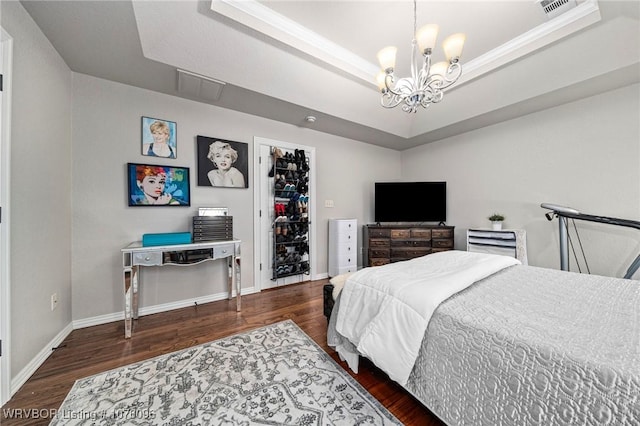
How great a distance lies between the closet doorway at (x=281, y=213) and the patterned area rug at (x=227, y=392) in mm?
1478

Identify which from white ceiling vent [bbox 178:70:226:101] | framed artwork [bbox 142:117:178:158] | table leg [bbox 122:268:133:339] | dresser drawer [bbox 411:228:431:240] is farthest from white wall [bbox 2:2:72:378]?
dresser drawer [bbox 411:228:431:240]

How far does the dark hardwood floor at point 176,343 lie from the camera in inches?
52.0

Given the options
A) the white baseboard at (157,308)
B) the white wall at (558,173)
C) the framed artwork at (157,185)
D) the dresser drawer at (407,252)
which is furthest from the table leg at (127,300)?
the white wall at (558,173)

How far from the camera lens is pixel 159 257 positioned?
2.15 metres

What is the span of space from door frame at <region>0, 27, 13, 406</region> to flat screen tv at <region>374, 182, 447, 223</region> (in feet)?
12.8

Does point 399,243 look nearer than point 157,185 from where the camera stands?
No

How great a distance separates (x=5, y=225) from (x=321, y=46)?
2.85 meters

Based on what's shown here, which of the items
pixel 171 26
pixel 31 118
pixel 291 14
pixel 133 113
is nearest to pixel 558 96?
pixel 291 14

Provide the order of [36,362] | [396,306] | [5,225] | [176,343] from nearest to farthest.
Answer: [396,306] < [5,225] < [36,362] < [176,343]

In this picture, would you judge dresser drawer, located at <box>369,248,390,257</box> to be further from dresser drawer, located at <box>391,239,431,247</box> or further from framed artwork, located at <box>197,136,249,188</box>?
framed artwork, located at <box>197,136,249,188</box>

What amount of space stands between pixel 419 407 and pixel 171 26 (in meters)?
3.27

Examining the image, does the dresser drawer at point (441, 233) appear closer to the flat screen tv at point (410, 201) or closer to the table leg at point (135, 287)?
the flat screen tv at point (410, 201)

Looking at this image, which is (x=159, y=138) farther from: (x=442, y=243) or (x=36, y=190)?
(x=442, y=243)

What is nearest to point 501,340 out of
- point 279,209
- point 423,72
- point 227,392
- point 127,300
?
point 227,392
